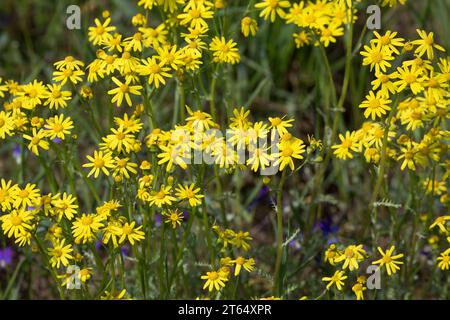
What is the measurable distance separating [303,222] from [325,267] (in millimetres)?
371

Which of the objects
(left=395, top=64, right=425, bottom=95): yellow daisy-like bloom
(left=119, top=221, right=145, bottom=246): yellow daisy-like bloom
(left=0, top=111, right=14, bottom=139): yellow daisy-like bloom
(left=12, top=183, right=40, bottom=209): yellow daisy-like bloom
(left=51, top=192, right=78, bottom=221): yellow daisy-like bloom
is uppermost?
(left=395, top=64, right=425, bottom=95): yellow daisy-like bloom

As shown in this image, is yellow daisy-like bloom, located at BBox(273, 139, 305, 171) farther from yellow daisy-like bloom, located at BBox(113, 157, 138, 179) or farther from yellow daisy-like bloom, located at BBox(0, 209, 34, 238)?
yellow daisy-like bloom, located at BBox(0, 209, 34, 238)

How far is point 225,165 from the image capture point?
2.58m

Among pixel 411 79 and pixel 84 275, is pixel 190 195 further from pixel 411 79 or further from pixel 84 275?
pixel 411 79

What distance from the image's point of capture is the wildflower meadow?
269 centimetres

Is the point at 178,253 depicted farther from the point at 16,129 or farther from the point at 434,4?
the point at 434,4

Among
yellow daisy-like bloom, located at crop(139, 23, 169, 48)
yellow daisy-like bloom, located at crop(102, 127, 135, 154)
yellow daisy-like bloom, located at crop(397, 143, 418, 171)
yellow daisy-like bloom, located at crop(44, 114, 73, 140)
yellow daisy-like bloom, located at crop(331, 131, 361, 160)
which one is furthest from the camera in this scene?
yellow daisy-like bloom, located at crop(139, 23, 169, 48)

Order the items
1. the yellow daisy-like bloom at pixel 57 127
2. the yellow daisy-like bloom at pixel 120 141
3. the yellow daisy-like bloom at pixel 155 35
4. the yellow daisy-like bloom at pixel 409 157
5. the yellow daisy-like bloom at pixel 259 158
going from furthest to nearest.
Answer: the yellow daisy-like bloom at pixel 155 35 → the yellow daisy-like bloom at pixel 409 157 → the yellow daisy-like bloom at pixel 57 127 → the yellow daisy-like bloom at pixel 120 141 → the yellow daisy-like bloom at pixel 259 158

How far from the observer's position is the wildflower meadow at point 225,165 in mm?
2688

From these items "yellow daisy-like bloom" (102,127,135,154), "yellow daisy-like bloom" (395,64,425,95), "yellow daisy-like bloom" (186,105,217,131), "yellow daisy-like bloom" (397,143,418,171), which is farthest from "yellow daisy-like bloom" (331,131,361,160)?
"yellow daisy-like bloom" (102,127,135,154)

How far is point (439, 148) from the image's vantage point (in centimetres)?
287

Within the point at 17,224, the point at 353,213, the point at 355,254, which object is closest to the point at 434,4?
the point at 353,213

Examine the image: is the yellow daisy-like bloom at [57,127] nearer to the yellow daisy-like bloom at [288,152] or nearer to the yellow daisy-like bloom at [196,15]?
the yellow daisy-like bloom at [196,15]

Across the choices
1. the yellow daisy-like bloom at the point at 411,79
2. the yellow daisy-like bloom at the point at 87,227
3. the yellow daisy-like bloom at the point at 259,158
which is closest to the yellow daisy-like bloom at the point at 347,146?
the yellow daisy-like bloom at the point at 411,79
